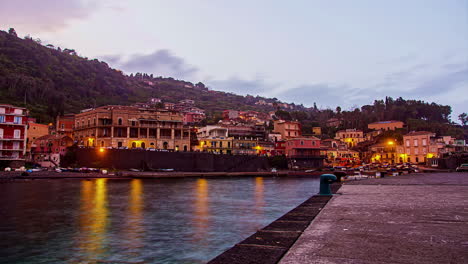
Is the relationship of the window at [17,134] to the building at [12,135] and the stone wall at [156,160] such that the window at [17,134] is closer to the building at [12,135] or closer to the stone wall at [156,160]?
the building at [12,135]

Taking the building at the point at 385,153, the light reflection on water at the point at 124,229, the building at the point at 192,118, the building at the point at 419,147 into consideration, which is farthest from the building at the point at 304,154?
the building at the point at 192,118

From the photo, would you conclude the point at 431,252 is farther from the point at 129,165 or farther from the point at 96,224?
the point at 129,165

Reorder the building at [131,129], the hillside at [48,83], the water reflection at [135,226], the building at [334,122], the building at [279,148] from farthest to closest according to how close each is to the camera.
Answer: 1. the building at [334,122]
2. the hillside at [48,83]
3. the building at [279,148]
4. the building at [131,129]
5. the water reflection at [135,226]

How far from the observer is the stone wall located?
69500 millimetres

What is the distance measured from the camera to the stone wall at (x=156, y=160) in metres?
69.5

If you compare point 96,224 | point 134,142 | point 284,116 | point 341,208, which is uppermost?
point 284,116

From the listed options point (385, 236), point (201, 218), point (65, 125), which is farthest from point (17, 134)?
point (385, 236)

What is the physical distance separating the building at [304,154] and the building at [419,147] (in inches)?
945

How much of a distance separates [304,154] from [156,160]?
38.8 metres

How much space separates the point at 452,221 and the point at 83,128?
85892 millimetres

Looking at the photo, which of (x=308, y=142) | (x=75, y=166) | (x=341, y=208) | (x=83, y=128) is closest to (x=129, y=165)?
(x=75, y=166)

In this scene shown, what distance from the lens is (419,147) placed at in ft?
293

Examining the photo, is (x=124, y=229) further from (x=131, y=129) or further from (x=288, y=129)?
(x=288, y=129)

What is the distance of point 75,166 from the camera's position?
70.2 metres
